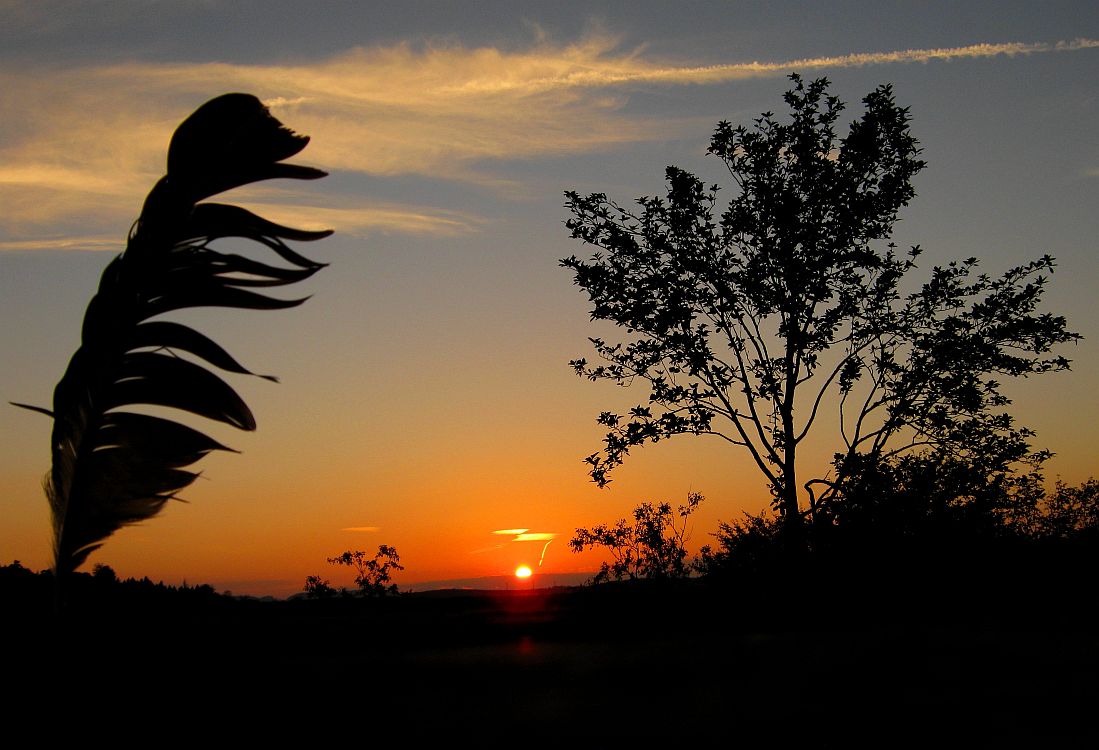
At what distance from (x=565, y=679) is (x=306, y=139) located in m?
2.89

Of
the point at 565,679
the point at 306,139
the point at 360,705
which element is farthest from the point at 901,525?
the point at 306,139

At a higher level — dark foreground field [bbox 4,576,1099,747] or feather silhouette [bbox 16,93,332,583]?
feather silhouette [bbox 16,93,332,583]

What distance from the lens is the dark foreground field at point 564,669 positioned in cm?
382

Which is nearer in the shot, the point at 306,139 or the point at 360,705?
the point at 306,139

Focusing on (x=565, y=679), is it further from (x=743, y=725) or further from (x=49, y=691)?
(x=49, y=691)

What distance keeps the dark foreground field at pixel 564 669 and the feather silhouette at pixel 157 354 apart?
546mm

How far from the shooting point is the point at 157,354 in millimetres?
3637

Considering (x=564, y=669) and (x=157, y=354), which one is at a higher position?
(x=157, y=354)

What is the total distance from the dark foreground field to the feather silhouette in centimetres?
55

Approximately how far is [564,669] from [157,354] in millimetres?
2707

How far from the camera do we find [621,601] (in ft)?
24.0

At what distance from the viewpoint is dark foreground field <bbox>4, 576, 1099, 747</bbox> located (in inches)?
151

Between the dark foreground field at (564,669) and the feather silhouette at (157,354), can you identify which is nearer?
the feather silhouette at (157,354)

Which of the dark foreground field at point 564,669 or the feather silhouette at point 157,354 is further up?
the feather silhouette at point 157,354
